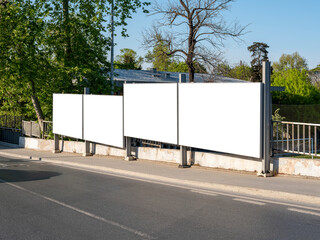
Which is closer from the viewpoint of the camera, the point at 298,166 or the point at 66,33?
the point at 298,166

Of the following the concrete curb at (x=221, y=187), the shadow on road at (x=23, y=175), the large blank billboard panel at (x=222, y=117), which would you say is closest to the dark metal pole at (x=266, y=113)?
the large blank billboard panel at (x=222, y=117)

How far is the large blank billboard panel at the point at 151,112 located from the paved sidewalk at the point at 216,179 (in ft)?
3.57

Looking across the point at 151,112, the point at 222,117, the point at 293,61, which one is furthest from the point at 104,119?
the point at 293,61

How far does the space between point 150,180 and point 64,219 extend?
4456 millimetres

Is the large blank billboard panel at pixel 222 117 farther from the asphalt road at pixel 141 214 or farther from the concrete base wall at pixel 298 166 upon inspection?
the asphalt road at pixel 141 214

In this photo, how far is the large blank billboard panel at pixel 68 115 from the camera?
18.7 metres

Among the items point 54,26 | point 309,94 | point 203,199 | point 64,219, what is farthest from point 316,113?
point 64,219

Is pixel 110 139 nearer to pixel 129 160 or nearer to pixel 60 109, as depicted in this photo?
pixel 129 160

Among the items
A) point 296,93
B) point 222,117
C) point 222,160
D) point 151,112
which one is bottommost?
point 222,160

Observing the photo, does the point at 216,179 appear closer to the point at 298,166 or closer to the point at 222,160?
the point at 222,160

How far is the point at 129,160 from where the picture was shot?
15.6 metres

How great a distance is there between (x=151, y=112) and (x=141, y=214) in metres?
6.72

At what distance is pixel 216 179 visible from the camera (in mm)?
10570

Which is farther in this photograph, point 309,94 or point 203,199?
point 309,94
